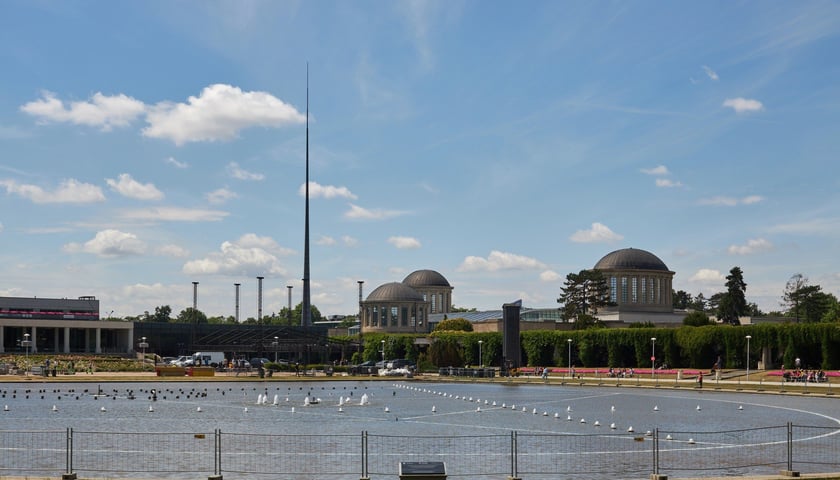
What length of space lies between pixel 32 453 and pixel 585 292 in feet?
516

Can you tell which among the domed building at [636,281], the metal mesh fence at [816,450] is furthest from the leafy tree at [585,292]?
the metal mesh fence at [816,450]

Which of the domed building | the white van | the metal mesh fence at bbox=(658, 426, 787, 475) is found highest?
the domed building

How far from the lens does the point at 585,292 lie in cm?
18388

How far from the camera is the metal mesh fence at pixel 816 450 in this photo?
2939 centimetres

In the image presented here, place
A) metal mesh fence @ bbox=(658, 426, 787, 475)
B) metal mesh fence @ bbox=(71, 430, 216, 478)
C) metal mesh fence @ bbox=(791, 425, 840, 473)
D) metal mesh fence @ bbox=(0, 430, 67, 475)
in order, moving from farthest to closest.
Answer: metal mesh fence @ bbox=(658, 426, 787, 475)
metal mesh fence @ bbox=(791, 425, 840, 473)
metal mesh fence @ bbox=(71, 430, 216, 478)
metal mesh fence @ bbox=(0, 430, 67, 475)

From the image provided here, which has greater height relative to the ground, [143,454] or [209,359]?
[143,454]

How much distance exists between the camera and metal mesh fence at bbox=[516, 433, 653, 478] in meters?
29.0

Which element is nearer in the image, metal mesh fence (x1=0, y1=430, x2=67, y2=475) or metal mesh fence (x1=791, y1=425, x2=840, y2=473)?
metal mesh fence (x1=0, y1=430, x2=67, y2=475)

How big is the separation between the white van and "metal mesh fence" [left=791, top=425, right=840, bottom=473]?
102263mm

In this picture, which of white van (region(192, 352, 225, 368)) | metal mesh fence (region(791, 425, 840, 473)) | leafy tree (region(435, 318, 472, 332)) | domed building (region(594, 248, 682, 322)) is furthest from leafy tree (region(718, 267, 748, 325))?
metal mesh fence (region(791, 425, 840, 473))

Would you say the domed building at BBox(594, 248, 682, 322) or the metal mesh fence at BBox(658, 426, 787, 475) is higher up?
the domed building at BBox(594, 248, 682, 322)

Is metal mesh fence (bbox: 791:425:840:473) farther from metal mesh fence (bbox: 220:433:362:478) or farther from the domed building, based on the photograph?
the domed building

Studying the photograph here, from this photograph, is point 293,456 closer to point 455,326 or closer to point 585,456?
point 585,456

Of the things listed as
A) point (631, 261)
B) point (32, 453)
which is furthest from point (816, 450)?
point (631, 261)
